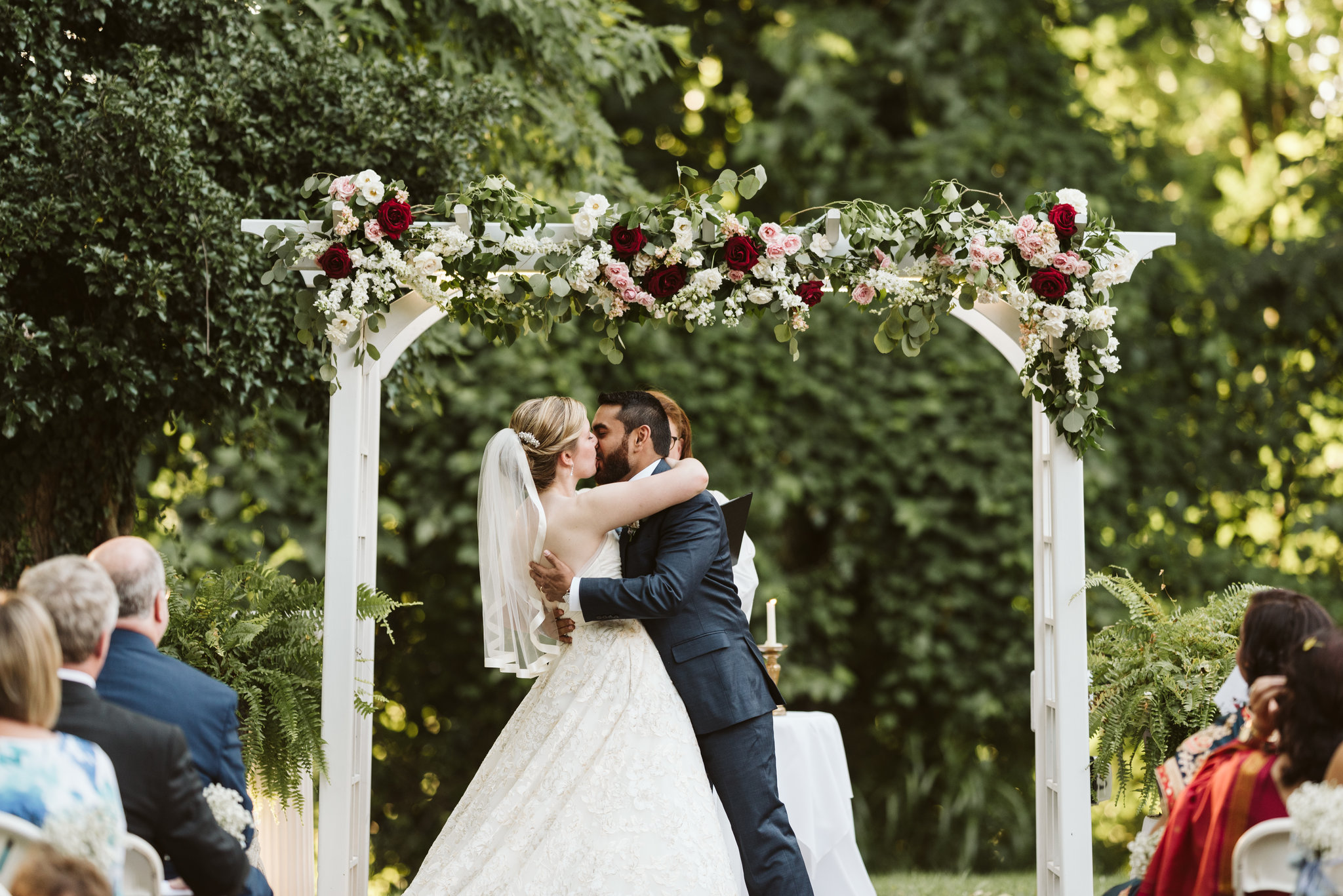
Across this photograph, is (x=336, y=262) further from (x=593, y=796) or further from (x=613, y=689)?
(x=593, y=796)

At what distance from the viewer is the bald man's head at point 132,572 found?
9.70ft

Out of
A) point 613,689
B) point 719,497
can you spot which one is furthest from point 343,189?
point 719,497

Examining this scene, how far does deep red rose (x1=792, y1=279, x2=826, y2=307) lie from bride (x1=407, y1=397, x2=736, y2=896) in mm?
798

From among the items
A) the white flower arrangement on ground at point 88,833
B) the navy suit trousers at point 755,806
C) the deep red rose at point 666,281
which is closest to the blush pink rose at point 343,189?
the deep red rose at point 666,281

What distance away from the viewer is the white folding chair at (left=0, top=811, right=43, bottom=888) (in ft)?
7.54

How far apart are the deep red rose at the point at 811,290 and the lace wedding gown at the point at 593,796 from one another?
114 centimetres

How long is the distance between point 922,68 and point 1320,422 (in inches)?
155

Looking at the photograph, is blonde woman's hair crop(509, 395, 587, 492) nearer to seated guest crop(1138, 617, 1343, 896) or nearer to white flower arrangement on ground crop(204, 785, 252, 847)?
white flower arrangement on ground crop(204, 785, 252, 847)

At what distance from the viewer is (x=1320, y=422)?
887cm

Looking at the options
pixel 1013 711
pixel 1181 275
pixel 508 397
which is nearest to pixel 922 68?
pixel 1181 275

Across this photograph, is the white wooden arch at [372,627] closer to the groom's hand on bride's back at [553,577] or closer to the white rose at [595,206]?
the white rose at [595,206]

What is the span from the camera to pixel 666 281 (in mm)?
4207

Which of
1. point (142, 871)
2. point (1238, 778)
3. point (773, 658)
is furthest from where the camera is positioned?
point (773, 658)

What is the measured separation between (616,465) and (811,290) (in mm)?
933
